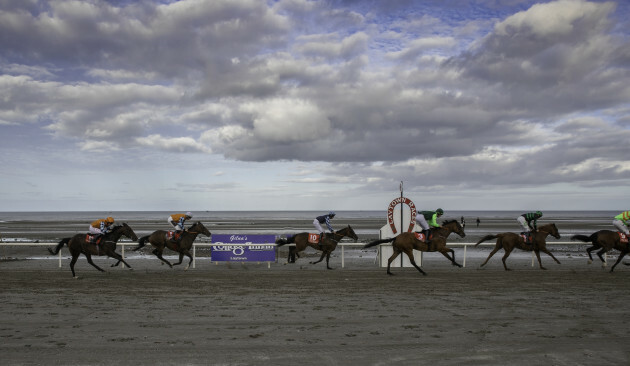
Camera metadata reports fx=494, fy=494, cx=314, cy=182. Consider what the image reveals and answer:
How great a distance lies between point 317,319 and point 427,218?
911 cm

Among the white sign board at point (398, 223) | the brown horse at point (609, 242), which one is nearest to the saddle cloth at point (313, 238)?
the white sign board at point (398, 223)

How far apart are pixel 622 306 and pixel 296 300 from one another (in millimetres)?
6191

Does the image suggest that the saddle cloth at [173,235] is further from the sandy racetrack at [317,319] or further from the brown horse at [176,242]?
the sandy racetrack at [317,319]

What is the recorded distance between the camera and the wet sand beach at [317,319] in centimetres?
611

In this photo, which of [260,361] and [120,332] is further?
[120,332]

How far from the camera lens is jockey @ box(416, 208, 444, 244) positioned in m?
15.3

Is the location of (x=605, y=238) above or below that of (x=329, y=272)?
above

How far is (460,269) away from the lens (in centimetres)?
1622

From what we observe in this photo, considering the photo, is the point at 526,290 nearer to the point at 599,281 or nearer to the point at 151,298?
the point at 599,281

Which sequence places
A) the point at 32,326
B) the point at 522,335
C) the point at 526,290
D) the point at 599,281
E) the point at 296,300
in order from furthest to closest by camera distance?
the point at 599,281
the point at 526,290
the point at 296,300
the point at 32,326
the point at 522,335

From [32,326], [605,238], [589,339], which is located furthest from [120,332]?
[605,238]

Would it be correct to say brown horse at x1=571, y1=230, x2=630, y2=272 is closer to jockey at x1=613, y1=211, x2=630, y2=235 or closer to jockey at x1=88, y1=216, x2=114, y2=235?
jockey at x1=613, y1=211, x2=630, y2=235

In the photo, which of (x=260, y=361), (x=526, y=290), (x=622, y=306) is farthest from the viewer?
(x=526, y=290)

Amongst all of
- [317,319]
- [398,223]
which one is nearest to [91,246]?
[317,319]
